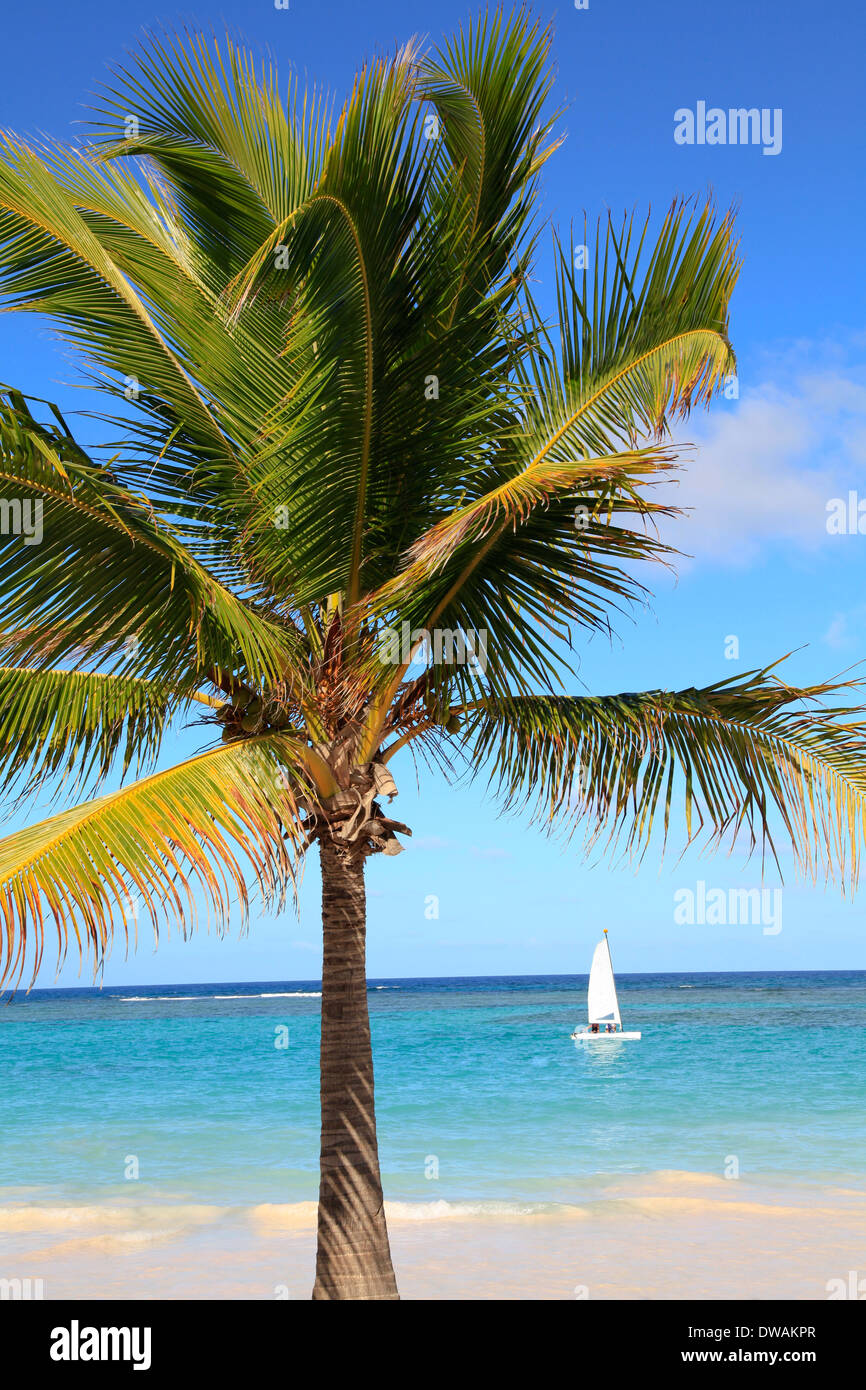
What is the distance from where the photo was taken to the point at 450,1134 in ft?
71.9

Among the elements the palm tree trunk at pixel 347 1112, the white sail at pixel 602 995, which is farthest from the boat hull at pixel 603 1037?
the palm tree trunk at pixel 347 1112

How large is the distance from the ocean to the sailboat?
60 cm

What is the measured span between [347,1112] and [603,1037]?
35.2 metres

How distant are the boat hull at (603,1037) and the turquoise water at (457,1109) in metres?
0.40

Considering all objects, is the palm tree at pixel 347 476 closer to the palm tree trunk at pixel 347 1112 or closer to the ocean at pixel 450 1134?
the palm tree trunk at pixel 347 1112

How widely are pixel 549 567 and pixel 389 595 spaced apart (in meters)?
1.11

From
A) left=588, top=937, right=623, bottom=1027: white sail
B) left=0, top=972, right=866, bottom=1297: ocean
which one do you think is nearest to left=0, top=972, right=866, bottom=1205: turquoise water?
left=0, top=972, right=866, bottom=1297: ocean

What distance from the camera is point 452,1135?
857 inches

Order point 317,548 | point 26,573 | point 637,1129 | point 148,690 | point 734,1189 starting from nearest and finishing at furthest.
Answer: point 26,573
point 317,548
point 148,690
point 734,1189
point 637,1129

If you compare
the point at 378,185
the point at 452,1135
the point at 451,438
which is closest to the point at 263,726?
the point at 451,438

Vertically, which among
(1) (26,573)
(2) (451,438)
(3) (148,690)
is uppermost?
(2) (451,438)

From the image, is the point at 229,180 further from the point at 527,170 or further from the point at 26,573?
the point at 26,573

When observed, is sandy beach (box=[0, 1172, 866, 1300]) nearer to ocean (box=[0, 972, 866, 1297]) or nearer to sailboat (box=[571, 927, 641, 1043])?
ocean (box=[0, 972, 866, 1297])

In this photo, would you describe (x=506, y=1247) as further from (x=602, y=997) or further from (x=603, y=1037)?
(x=603, y=1037)
